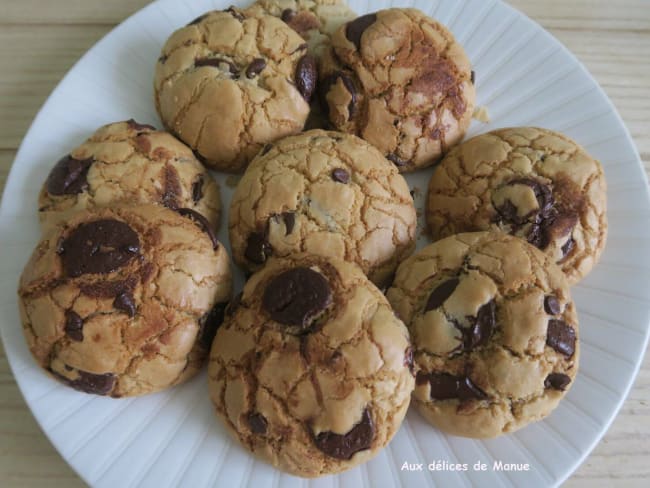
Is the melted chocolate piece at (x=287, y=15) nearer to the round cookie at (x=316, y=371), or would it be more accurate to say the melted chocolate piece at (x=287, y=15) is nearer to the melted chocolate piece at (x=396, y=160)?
the melted chocolate piece at (x=396, y=160)

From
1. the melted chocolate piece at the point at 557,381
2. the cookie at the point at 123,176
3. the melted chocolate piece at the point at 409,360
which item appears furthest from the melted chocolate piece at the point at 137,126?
the melted chocolate piece at the point at 557,381

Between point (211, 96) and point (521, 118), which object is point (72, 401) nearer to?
point (211, 96)

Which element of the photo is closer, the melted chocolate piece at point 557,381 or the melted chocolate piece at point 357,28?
the melted chocolate piece at point 557,381

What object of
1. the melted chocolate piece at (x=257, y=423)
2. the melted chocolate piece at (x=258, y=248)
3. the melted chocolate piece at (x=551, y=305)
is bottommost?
the melted chocolate piece at (x=257, y=423)

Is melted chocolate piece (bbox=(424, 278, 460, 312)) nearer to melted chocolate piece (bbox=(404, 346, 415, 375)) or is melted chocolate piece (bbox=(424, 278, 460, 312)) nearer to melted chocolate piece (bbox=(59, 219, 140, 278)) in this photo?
melted chocolate piece (bbox=(404, 346, 415, 375))

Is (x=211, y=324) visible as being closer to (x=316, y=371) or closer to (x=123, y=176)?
(x=316, y=371)

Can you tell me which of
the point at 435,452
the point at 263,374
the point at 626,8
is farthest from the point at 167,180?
the point at 626,8

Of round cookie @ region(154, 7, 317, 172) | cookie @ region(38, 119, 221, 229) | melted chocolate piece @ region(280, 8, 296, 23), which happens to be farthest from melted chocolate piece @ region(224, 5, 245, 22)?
cookie @ region(38, 119, 221, 229)
